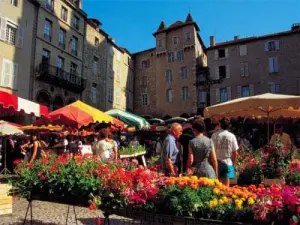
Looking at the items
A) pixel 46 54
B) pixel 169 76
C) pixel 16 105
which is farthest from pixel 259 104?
pixel 169 76

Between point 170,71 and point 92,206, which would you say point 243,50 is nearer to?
point 170,71

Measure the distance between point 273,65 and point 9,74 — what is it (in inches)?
1066

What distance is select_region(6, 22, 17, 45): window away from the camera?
77.8 ft

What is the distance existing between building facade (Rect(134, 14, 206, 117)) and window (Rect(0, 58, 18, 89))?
20.6m

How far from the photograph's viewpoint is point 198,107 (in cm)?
3828

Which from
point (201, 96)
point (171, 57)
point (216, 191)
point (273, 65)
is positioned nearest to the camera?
point (216, 191)

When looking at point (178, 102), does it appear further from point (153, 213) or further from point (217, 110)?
point (153, 213)

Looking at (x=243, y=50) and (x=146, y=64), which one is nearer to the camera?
(x=243, y=50)

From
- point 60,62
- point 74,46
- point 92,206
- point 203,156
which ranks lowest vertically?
point 92,206

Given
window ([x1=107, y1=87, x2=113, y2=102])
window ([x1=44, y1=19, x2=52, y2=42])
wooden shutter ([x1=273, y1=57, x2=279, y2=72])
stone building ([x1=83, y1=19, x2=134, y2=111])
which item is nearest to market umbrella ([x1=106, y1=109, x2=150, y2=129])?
window ([x1=44, y1=19, x2=52, y2=42])

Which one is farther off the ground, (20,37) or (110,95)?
(20,37)

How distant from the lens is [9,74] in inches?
918

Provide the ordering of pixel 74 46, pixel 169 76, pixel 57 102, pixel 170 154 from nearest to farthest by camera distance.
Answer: pixel 170 154 → pixel 57 102 → pixel 74 46 → pixel 169 76

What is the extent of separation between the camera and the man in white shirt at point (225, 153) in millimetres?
5781
